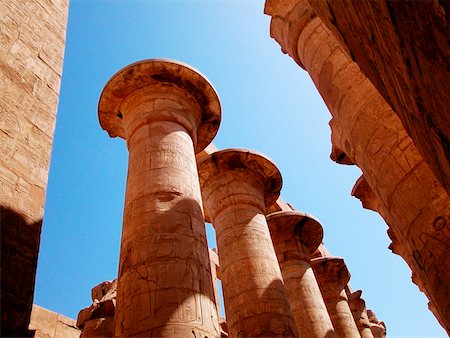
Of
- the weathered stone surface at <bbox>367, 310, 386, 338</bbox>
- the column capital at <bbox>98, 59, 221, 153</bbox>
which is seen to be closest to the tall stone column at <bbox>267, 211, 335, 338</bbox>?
the column capital at <bbox>98, 59, 221, 153</bbox>

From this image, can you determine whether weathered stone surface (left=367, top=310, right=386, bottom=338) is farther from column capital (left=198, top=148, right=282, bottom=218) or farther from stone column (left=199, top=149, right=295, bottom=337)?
column capital (left=198, top=148, right=282, bottom=218)

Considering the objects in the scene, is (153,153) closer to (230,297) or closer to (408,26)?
(230,297)

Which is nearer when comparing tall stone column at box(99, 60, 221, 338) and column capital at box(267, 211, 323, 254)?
tall stone column at box(99, 60, 221, 338)

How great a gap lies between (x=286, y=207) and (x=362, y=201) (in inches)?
283

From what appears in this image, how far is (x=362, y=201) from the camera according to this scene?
916 centimetres

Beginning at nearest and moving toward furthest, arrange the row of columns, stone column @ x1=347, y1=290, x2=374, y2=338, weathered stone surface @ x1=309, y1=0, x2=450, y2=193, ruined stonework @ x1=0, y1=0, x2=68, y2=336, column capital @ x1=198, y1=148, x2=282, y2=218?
weathered stone surface @ x1=309, y1=0, x2=450, y2=193
ruined stonework @ x1=0, y1=0, x2=68, y2=336
the row of columns
column capital @ x1=198, y1=148, x2=282, y2=218
stone column @ x1=347, y1=290, x2=374, y2=338

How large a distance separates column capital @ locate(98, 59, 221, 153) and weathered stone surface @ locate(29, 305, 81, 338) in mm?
5391

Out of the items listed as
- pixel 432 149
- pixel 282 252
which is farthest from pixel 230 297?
pixel 432 149

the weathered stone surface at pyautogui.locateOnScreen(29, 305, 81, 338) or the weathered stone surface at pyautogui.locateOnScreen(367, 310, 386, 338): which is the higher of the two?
the weathered stone surface at pyautogui.locateOnScreen(367, 310, 386, 338)

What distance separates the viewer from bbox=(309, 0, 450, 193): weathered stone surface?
124 cm

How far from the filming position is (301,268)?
11.1 m

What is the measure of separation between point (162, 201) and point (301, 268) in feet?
21.7

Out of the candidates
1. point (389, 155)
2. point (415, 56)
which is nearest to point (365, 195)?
point (389, 155)

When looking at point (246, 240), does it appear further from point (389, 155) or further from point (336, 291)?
point (336, 291)
